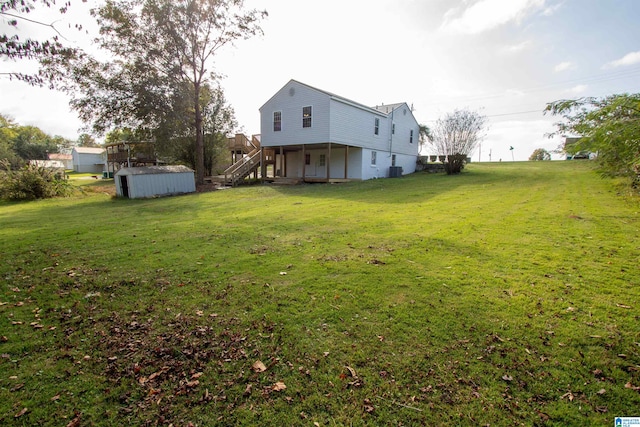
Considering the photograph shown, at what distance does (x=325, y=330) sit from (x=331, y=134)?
58.9 ft

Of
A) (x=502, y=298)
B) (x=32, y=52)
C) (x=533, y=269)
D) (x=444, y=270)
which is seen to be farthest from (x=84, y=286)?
(x=533, y=269)

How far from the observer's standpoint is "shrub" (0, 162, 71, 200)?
1761 centimetres

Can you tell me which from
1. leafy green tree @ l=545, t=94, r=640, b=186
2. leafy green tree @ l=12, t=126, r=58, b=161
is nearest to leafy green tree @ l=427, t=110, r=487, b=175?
leafy green tree @ l=545, t=94, r=640, b=186

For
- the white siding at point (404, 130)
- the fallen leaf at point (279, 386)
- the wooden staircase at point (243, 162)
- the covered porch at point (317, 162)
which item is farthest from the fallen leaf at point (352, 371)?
the white siding at point (404, 130)

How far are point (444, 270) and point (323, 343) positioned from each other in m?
2.68

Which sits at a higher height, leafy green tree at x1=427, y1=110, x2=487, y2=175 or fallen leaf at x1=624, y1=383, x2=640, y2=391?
leafy green tree at x1=427, y1=110, x2=487, y2=175

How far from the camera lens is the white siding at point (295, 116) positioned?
66.4 feet

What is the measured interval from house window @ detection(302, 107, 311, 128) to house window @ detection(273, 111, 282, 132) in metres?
2.15

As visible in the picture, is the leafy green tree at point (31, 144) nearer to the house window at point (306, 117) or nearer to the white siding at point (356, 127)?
the house window at point (306, 117)

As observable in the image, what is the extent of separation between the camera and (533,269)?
4902 millimetres

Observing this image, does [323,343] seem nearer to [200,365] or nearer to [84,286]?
[200,365]

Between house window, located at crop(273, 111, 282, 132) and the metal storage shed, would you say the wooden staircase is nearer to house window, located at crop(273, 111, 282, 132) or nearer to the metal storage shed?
house window, located at crop(273, 111, 282, 132)

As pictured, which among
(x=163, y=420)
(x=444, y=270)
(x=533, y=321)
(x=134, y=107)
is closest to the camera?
(x=163, y=420)

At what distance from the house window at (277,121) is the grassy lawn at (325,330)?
1709 centimetres
